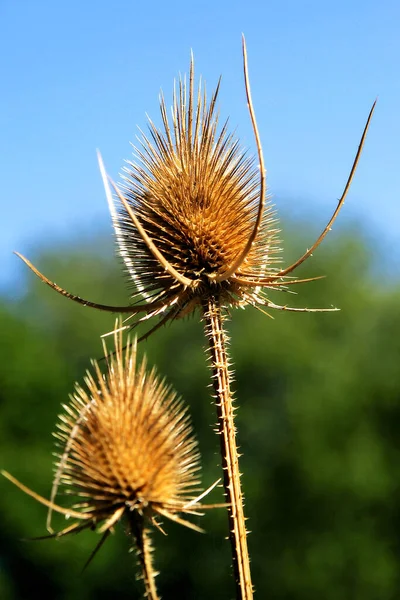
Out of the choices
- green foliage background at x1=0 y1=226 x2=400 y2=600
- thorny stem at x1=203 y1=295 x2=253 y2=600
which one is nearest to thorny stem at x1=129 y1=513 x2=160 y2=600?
thorny stem at x1=203 y1=295 x2=253 y2=600

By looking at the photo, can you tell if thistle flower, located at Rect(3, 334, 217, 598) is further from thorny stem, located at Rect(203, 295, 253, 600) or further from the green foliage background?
the green foliage background

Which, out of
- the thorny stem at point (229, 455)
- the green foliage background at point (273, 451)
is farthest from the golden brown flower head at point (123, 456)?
the green foliage background at point (273, 451)

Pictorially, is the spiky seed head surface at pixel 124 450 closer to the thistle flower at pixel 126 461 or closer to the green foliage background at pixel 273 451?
the thistle flower at pixel 126 461

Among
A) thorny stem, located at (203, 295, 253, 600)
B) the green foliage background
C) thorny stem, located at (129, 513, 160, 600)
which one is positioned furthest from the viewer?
the green foliage background

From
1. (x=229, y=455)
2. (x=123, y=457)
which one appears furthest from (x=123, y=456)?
(x=229, y=455)

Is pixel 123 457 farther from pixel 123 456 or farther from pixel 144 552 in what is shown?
pixel 144 552

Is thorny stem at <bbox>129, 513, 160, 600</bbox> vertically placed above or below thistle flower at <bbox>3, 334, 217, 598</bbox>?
below
